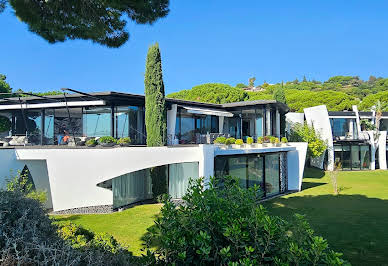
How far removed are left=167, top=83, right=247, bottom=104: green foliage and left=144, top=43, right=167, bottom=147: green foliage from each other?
1528 inches

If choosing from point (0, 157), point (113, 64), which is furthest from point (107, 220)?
point (113, 64)

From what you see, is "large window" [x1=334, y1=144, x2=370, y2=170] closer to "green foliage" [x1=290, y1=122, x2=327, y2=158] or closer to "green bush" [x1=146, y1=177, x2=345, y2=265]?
"green foliage" [x1=290, y1=122, x2=327, y2=158]

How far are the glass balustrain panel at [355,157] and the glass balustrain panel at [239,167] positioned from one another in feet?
88.0

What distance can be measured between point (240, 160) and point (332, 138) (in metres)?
24.3

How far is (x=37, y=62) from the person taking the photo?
103ft

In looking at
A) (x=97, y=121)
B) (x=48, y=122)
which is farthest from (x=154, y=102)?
(x=48, y=122)

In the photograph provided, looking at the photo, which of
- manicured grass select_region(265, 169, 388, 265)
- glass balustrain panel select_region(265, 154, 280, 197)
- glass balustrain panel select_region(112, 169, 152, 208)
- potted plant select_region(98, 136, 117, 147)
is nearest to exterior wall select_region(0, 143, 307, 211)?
glass balustrain panel select_region(112, 169, 152, 208)

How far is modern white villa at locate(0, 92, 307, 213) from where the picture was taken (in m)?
14.9

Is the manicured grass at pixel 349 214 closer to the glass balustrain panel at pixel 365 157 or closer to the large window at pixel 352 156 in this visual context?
the large window at pixel 352 156

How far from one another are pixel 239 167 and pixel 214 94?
3973 cm

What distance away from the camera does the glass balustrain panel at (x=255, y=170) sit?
19709mm

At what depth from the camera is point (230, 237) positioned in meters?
3.31

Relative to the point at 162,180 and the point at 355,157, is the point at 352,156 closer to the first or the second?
the point at 355,157

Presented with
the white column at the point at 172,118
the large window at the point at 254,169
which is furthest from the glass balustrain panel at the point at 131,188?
the white column at the point at 172,118
